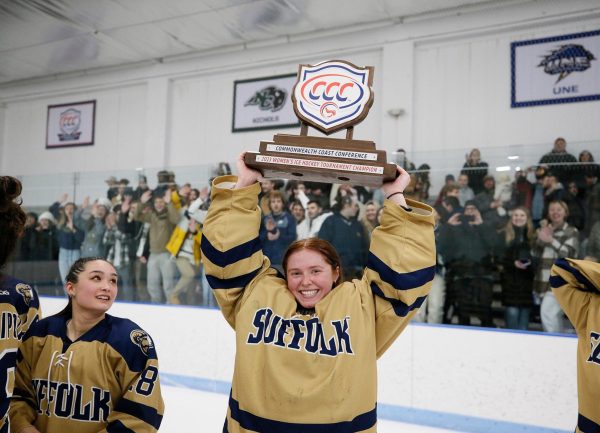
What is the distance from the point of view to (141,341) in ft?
5.01

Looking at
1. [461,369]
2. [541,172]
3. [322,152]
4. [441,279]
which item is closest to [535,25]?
[541,172]

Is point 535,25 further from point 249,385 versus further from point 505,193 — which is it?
point 249,385

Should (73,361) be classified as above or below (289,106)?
below

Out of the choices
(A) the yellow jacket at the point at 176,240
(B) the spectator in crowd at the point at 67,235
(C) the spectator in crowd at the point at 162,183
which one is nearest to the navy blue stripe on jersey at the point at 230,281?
(A) the yellow jacket at the point at 176,240

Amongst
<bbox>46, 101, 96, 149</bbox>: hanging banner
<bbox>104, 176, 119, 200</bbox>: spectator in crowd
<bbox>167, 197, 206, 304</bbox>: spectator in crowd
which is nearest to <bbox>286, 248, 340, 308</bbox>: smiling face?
<bbox>167, 197, 206, 304</bbox>: spectator in crowd

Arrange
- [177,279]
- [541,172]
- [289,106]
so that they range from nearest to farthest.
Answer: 1. [541,172]
2. [177,279]
3. [289,106]

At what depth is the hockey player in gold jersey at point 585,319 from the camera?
1.45 m

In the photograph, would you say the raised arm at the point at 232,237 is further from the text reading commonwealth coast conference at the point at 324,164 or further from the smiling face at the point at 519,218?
the smiling face at the point at 519,218

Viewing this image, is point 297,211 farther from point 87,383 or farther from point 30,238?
point 30,238

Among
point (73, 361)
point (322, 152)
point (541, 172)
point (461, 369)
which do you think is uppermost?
point (541, 172)

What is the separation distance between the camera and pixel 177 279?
449 cm

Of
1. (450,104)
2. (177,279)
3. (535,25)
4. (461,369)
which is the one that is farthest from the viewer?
(450,104)

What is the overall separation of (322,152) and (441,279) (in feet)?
8.18

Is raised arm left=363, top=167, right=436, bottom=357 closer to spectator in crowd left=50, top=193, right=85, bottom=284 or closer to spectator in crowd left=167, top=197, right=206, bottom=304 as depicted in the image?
spectator in crowd left=167, top=197, right=206, bottom=304
